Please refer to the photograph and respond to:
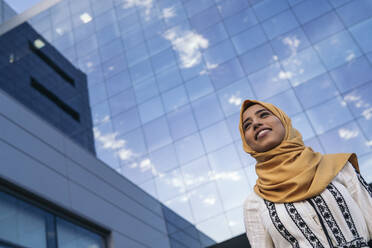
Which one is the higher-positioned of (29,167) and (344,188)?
(29,167)

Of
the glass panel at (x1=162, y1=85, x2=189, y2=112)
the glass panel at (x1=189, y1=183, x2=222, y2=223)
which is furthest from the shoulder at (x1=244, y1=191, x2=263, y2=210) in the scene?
the glass panel at (x1=162, y1=85, x2=189, y2=112)

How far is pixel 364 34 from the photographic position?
11.1 metres

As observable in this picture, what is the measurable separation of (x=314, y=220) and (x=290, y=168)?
0.86ft

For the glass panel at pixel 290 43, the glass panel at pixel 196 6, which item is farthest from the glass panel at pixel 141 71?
the glass panel at pixel 290 43

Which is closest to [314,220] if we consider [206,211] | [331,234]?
[331,234]

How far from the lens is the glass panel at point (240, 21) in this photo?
13.0 m

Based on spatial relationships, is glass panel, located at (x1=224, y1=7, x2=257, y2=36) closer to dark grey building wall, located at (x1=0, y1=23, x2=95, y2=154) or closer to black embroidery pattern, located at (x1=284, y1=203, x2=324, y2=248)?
dark grey building wall, located at (x1=0, y1=23, x2=95, y2=154)

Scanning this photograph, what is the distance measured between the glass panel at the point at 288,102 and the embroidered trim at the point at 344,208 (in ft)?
30.7

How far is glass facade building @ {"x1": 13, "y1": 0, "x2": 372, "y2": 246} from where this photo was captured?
34.7 feet

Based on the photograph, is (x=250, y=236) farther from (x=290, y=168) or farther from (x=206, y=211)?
(x=206, y=211)

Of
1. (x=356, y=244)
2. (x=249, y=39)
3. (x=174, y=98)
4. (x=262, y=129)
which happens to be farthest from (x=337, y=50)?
(x=356, y=244)

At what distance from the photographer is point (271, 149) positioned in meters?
2.07

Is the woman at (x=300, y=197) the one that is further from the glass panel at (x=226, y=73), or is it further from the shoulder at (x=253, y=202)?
the glass panel at (x=226, y=73)

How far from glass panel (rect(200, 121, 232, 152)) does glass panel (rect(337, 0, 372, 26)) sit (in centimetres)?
478
